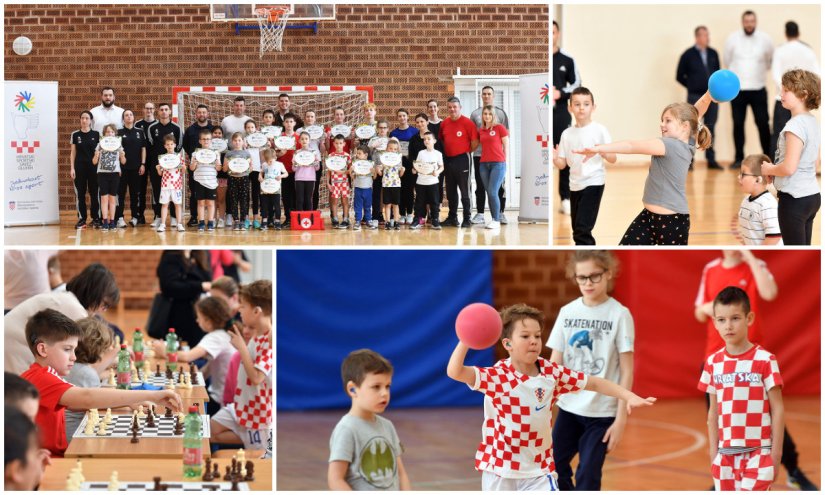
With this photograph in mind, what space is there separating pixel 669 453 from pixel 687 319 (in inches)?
111

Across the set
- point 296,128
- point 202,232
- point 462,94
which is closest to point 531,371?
point 202,232

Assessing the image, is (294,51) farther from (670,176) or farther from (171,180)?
(670,176)

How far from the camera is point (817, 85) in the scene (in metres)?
5.25

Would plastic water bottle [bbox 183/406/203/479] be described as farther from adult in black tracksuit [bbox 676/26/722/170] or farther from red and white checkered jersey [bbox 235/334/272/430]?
adult in black tracksuit [bbox 676/26/722/170]

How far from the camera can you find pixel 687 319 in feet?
33.6

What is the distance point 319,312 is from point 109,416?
16.8 ft

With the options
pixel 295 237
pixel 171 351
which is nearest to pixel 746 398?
pixel 171 351

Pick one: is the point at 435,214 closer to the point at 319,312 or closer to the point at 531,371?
the point at 319,312

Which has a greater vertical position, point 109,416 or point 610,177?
point 610,177

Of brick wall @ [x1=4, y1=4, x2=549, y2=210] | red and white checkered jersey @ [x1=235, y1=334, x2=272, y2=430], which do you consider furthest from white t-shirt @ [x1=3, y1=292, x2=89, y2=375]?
brick wall @ [x1=4, y1=4, x2=549, y2=210]

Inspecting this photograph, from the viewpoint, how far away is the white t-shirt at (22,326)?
199 inches

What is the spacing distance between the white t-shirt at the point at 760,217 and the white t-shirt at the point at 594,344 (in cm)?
133

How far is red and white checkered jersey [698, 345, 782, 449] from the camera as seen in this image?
4301mm

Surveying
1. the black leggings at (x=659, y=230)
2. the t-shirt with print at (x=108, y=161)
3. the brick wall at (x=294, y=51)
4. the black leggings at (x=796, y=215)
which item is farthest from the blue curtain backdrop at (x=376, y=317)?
the black leggings at (x=796, y=215)
